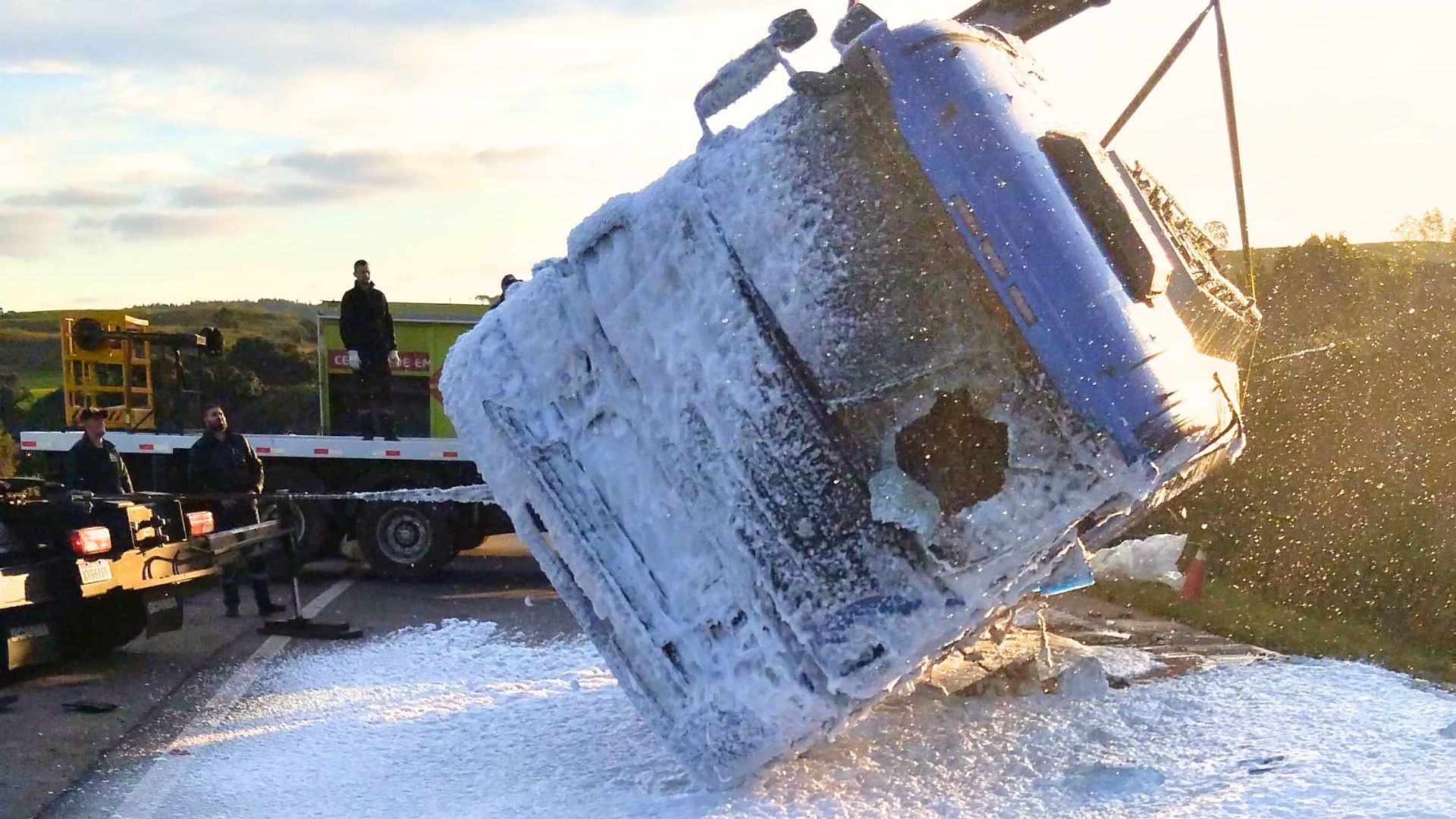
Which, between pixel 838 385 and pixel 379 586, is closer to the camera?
pixel 838 385

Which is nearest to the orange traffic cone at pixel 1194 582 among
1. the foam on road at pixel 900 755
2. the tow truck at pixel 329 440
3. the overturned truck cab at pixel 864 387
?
the foam on road at pixel 900 755

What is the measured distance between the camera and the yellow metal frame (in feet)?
40.1

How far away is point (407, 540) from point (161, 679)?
3.93 metres

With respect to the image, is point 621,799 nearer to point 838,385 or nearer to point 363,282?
point 838,385

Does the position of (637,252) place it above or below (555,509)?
above

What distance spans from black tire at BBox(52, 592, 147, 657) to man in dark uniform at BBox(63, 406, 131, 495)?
1.79 m

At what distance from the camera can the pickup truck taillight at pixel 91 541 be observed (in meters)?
6.59

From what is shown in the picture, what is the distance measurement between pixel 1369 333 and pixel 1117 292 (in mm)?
8694

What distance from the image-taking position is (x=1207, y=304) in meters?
3.73

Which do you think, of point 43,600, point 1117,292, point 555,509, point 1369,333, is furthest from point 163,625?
point 1369,333

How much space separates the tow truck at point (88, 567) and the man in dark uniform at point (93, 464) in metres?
1.56

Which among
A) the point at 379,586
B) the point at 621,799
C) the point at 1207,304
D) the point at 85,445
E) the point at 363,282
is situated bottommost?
the point at 621,799

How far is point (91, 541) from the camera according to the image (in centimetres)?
668

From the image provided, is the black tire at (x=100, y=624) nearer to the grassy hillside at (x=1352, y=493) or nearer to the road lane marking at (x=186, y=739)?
the road lane marking at (x=186, y=739)
